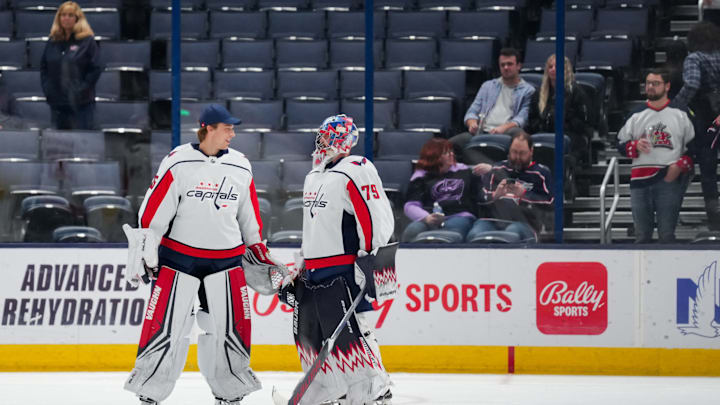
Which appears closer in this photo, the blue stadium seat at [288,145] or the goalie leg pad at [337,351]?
the goalie leg pad at [337,351]

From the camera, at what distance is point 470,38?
335 inches

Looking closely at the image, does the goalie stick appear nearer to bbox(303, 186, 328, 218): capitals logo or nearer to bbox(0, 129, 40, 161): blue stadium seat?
bbox(303, 186, 328, 218): capitals logo

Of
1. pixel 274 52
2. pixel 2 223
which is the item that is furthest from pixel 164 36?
pixel 2 223

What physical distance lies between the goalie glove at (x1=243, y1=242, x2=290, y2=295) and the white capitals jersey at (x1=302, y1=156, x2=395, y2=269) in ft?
0.50

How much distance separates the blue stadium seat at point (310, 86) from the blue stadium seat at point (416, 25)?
0.52 m

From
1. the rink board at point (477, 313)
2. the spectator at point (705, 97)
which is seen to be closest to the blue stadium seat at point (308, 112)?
the rink board at point (477, 313)

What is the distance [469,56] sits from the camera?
8.34 metres

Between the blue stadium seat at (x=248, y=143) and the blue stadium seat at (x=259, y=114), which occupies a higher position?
the blue stadium seat at (x=259, y=114)

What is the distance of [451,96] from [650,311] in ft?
6.32

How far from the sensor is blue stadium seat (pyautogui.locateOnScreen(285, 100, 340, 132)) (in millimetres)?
8477

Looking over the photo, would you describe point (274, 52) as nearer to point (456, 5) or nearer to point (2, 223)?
point (456, 5)

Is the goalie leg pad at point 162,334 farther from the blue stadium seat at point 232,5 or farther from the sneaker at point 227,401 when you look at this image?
the blue stadium seat at point 232,5

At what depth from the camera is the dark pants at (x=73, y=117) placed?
27.6 ft

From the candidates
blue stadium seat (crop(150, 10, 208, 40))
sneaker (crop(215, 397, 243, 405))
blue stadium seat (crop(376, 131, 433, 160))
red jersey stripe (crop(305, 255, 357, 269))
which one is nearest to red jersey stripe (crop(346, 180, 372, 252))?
red jersey stripe (crop(305, 255, 357, 269))
